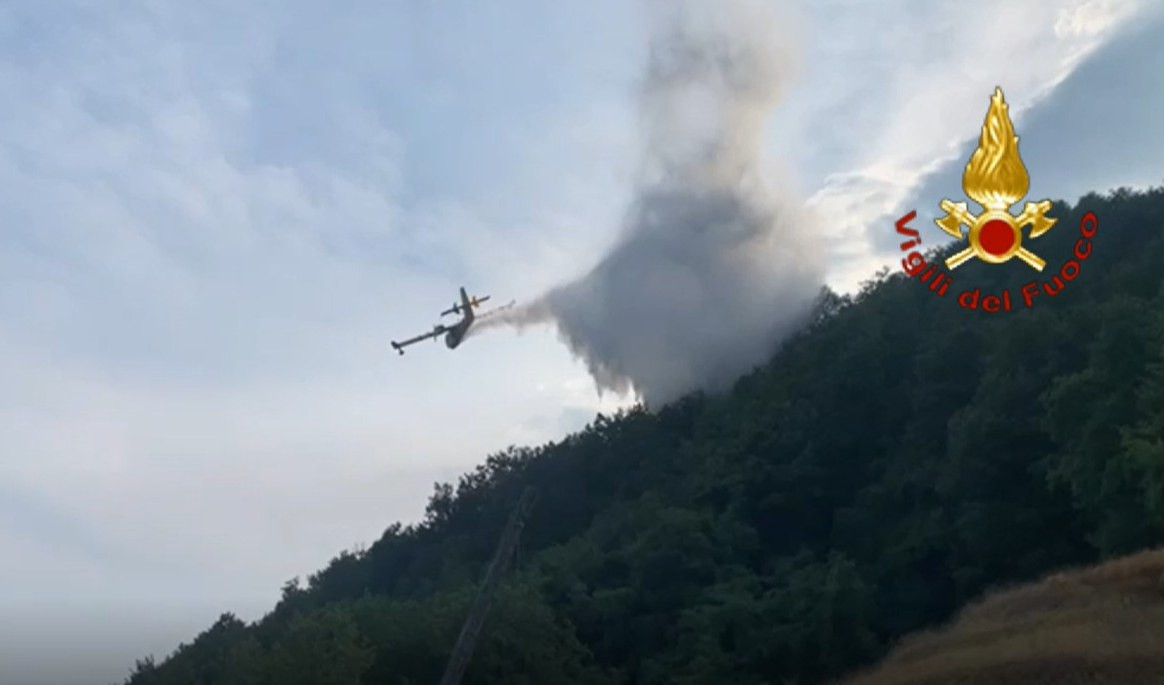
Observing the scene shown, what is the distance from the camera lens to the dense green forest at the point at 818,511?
42.4 metres

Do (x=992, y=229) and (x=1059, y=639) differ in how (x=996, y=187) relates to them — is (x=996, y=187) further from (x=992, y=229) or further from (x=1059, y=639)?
(x=1059, y=639)

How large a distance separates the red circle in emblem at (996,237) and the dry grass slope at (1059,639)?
33.0 ft

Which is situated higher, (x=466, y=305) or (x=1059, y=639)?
(x=466, y=305)

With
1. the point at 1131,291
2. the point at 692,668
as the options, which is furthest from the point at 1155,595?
the point at 1131,291

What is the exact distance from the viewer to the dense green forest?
42.4 meters

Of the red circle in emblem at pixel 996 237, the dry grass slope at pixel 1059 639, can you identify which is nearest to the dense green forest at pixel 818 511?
the dry grass slope at pixel 1059 639

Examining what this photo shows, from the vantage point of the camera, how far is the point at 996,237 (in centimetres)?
2331

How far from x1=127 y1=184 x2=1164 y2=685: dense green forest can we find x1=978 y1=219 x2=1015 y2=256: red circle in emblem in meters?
18.0

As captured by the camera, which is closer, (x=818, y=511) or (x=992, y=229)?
(x=992, y=229)

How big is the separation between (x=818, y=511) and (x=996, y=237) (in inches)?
1734

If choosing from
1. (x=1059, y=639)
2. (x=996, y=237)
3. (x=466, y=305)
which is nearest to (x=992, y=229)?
(x=996, y=237)

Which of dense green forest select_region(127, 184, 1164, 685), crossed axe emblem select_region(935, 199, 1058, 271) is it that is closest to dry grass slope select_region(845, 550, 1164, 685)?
dense green forest select_region(127, 184, 1164, 685)

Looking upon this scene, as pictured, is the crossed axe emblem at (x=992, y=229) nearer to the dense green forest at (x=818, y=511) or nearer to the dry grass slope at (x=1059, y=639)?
the dry grass slope at (x=1059, y=639)

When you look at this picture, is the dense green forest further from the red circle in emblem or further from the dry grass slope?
the red circle in emblem
